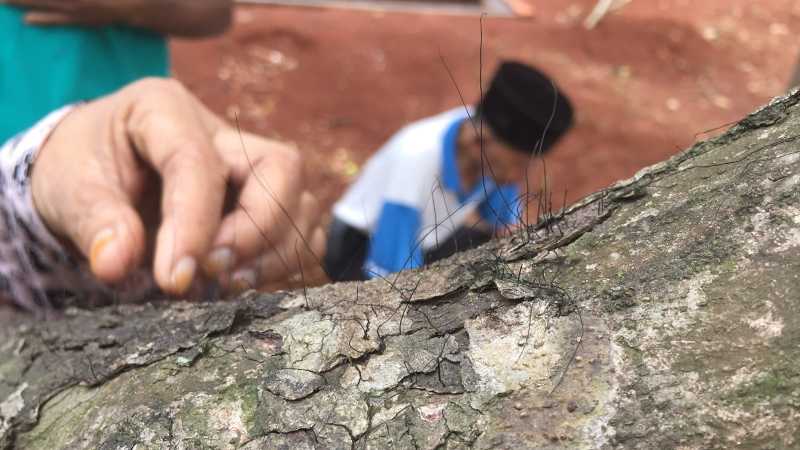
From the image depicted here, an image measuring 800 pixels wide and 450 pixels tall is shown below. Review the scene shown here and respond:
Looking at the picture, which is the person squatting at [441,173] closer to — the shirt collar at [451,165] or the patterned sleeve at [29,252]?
the shirt collar at [451,165]

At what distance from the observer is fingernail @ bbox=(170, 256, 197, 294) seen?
1.25 m

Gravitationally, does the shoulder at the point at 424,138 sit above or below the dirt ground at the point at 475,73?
below

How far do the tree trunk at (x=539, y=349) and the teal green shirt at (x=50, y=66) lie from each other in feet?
4.48

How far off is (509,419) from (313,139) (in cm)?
540

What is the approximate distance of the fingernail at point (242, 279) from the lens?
1407 mm

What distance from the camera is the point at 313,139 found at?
5867 millimetres

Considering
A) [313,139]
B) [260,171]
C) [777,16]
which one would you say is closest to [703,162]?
[260,171]

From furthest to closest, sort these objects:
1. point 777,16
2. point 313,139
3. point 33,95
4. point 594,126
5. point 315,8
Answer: point 777,16 < point 315,8 < point 594,126 < point 313,139 < point 33,95

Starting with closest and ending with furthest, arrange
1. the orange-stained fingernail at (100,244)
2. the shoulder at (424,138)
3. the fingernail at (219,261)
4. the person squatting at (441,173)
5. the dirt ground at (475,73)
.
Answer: the orange-stained fingernail at (100,244), the fingernail at (219,261), the person squatting at (441,173), the shoulder at (424,138), the dirt ground at (475,73)

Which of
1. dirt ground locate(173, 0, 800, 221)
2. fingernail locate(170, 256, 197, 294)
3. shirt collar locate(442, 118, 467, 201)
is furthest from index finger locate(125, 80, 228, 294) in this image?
dirt ground locate(173, 0, 800, 221)

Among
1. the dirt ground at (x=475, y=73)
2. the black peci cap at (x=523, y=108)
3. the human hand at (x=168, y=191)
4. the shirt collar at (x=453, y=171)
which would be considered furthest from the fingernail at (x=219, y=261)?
the dirt ground at (x=475, y=73)

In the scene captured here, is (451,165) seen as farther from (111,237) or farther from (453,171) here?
(111,237)

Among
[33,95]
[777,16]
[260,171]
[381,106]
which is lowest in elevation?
[33,95]

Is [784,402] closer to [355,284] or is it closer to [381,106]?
[355,284]
